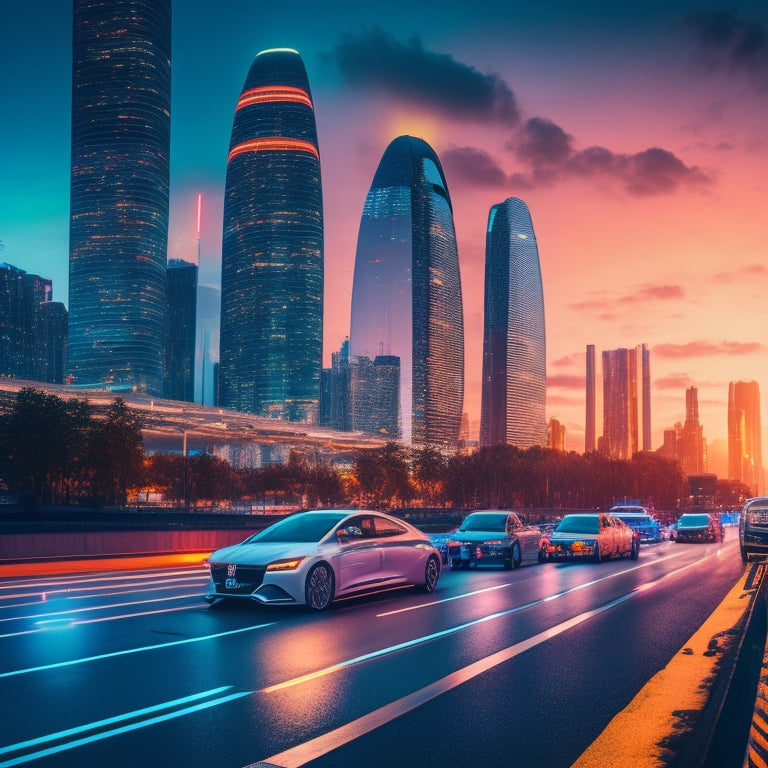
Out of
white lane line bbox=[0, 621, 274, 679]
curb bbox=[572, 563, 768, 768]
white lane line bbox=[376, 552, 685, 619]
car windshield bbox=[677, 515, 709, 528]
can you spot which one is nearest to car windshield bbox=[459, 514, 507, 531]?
white lane line bbox=[376, 552, 685, 619]

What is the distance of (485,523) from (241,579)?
11.6 m

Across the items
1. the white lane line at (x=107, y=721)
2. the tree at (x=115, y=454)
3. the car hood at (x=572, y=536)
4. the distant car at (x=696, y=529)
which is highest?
the tree at (x=115, y=454)

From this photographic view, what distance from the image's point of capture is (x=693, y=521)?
4144cm

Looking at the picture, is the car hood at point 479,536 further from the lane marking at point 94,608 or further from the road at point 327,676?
the lane marking at point 94,608

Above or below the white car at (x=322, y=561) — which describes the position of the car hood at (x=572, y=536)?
below

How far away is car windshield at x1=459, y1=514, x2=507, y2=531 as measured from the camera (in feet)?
75.0

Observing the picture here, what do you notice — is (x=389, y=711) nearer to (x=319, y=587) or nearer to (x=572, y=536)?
(x=319, y=587)

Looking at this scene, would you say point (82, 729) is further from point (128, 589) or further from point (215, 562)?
point (128, 589)

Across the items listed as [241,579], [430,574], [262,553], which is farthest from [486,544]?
[241,579]

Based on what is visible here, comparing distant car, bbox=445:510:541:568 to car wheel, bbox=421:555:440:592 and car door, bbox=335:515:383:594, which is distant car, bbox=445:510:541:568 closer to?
car wheel, bbox=421:555:440:592

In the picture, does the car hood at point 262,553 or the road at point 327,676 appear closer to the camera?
the road at point 327,676

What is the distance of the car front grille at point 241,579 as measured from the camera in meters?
12.5

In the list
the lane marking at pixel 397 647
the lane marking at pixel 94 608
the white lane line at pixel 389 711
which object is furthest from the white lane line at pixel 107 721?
the lane marking at pixel 94 608

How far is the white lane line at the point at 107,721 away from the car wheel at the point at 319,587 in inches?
202
